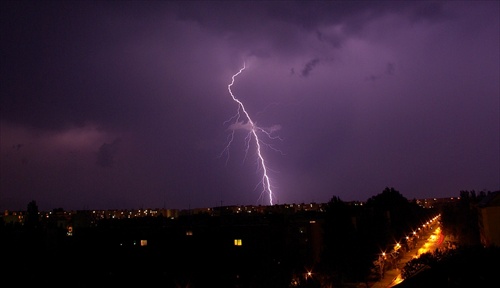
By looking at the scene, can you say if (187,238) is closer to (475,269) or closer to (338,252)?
(338,252)

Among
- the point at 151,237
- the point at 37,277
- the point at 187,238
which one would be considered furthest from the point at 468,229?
the point at 37,277

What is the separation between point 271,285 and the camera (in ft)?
57.9

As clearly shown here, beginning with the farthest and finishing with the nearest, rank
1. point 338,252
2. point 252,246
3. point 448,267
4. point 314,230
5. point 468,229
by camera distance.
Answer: point 468,229
point 314,230
point 252,246
point 338,252
point 448,267

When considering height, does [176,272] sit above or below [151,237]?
below

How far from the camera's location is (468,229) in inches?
1613

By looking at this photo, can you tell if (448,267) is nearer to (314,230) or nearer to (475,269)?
(475,269)

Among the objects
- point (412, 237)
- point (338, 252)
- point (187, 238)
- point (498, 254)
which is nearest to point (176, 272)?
point (187, 238)

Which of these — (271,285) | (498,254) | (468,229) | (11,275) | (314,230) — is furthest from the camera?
(468,229)

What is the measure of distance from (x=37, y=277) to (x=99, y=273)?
7.72m

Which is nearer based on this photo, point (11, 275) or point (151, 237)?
point (11, 275)

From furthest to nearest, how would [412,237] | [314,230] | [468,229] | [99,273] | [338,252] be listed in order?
1. [412,237]
2. [468,229]
3. [314,230]
4. [338,252]
5. [99,273]

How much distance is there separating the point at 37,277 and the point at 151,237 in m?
18.3

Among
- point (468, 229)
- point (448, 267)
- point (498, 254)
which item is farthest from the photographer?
point (468, 229)

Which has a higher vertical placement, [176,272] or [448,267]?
[448,267]
